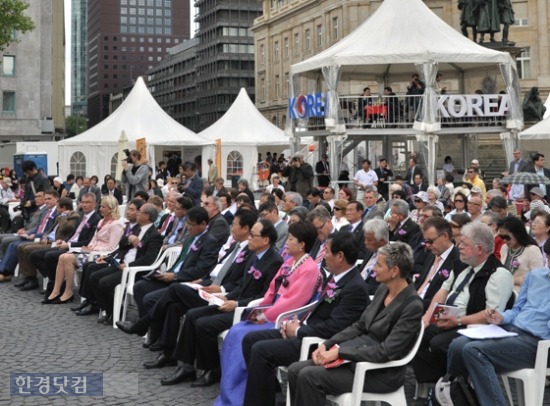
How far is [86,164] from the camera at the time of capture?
32.1 meters

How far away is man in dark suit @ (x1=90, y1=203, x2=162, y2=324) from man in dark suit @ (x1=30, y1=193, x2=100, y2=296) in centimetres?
172

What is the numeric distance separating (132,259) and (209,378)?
354 centimetres

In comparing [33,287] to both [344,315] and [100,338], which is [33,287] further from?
[344,315]

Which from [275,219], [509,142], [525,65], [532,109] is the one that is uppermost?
[525,65]

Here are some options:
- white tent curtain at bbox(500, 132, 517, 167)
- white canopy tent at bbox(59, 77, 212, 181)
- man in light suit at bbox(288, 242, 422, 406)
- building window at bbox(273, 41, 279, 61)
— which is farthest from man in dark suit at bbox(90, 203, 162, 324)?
building window at bbox(273, 41, 279, 61)

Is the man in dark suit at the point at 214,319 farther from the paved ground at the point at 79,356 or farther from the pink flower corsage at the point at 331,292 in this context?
the pink flower corsage at the point at 331,292

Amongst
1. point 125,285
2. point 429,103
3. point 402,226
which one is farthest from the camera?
point 429,103

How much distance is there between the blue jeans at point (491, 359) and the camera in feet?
17.6

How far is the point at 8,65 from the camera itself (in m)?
57.2

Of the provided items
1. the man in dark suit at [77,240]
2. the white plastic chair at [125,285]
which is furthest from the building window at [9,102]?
the white plastic chair at [125,285]

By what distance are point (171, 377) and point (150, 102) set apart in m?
27.5

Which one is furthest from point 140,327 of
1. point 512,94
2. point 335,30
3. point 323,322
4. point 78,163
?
point 335,30

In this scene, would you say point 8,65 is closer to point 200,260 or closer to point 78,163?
point 78,163

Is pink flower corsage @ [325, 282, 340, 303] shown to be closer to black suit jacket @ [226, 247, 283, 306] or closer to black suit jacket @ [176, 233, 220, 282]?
black suit jacket @ [226, 247, 283, 306]
